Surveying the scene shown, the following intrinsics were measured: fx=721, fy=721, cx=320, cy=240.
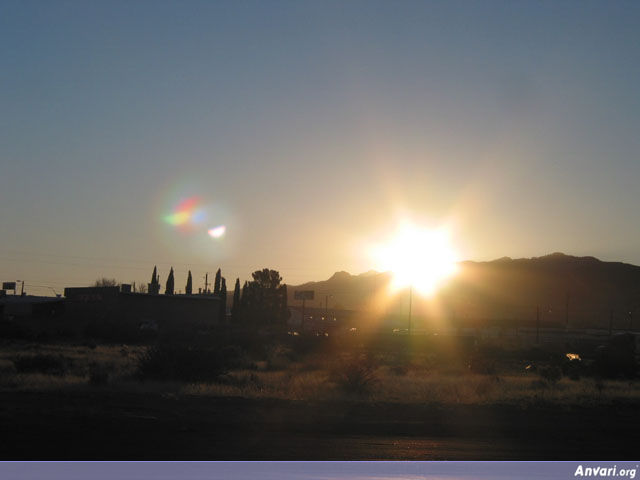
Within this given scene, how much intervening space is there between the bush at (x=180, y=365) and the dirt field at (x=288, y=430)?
612 centimetres

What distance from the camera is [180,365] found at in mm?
29453

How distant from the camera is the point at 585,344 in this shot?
8100cm

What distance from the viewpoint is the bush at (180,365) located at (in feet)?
94.2

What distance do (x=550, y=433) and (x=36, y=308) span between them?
312ft

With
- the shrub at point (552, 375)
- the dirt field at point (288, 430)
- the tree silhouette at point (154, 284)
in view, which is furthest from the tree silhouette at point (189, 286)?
the dirt field at point (288, 430)

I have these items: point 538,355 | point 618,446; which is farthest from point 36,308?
point 618,446

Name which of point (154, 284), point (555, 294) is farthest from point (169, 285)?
point (555, 294)

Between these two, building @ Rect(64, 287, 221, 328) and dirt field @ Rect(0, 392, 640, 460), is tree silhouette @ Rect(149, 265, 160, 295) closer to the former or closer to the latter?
building @ Rect(64, 287, 221, 328)

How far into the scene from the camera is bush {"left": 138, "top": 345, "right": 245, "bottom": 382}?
94.2 ft

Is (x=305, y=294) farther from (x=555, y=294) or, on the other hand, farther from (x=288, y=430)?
(x=288, y=430)

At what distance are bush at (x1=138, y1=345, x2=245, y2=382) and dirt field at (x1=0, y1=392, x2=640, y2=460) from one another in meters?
6.12

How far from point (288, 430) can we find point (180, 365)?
12.9 m

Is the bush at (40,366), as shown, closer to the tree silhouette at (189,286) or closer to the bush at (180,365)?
the bush at (180,365)

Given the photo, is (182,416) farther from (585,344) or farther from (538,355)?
(585,344)
